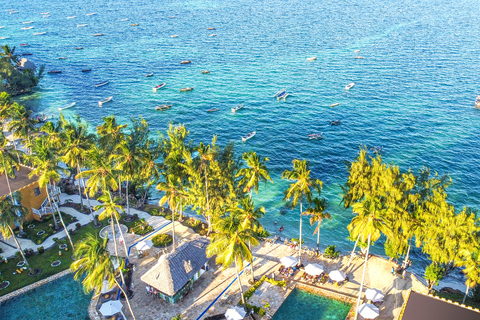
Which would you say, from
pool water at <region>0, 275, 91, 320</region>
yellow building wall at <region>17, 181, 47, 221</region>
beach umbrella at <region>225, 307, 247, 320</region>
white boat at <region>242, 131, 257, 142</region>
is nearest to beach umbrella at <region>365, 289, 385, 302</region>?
beach umbrella at <region>225, 307, 247, 320</region>

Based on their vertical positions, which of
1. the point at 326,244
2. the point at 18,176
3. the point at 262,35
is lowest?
the point at 326,244

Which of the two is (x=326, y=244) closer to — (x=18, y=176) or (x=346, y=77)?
(x=18, y=176)

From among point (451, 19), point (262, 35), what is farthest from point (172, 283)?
point (451, 19)

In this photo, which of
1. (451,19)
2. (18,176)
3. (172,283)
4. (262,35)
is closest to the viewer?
(172,283)

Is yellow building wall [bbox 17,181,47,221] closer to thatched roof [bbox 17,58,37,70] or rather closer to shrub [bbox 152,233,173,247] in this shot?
shrub [bbox 152,233,173,247]

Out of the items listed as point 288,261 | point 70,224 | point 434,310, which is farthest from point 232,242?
point 70,224
